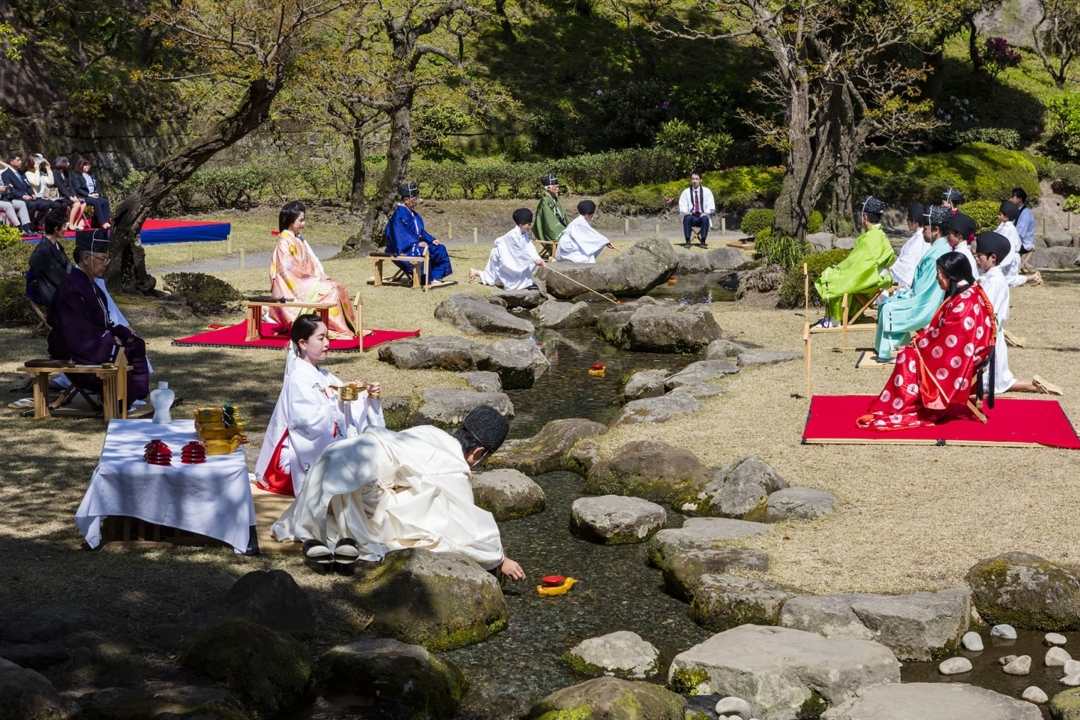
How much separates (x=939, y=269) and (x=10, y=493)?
7.96 metres

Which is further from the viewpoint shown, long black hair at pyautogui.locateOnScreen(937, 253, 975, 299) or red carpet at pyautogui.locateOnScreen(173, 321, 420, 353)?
red carpet at pyautogui.locateOnScreen(173, 321, 420, 353)

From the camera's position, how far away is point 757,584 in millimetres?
7508

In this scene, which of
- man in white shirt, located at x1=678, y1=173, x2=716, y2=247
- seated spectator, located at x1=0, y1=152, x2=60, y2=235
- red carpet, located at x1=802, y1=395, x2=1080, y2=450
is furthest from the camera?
man in white shirt, located at x1=678, y1=173, x2=716, y2=247

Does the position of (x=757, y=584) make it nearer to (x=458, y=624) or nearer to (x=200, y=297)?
(x=458, y=624)

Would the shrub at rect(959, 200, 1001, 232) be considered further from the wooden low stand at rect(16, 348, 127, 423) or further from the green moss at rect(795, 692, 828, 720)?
the green moss at rect(795, 692, 828, 720)

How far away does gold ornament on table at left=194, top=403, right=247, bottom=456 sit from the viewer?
823 cm

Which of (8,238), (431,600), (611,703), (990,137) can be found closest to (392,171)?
(8,238)

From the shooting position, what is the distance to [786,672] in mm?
6352

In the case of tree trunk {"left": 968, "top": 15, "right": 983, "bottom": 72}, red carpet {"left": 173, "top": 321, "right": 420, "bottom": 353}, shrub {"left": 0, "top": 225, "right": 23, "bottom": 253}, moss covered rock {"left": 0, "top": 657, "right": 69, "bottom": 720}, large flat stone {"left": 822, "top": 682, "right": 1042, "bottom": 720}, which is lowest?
large flat stone {"left": 822, "top": 682, "right": 1042, "bottom": 720}

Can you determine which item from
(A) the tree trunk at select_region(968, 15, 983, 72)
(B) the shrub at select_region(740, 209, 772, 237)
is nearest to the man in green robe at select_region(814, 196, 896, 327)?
(B) the shrub at select_region(740, 209, 772, 237)

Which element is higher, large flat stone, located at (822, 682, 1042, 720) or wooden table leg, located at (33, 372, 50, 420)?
wooden table leg, located at (33, 372, 50, 420)

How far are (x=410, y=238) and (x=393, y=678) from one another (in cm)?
1426

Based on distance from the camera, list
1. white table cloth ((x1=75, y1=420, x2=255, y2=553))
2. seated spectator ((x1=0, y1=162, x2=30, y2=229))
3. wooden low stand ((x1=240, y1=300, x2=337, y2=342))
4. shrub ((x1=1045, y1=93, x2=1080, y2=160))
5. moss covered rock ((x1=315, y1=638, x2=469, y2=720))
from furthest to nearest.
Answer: shrub ((x1=1045, y1=93, x2=1080, y2=160)), seated spectator ((x1=0, y1=162, x2=30, y2=229)), wooden low stand ((x1=240, y1=300, x2=337, y2=342)), white table cloth ((x1=75, y1=420, x2=255, y2=553)), moss covered rock ((x1=315, y1=638, x2=469, y2=720))

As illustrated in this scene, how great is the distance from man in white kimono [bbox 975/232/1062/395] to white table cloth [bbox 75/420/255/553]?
6.79m
